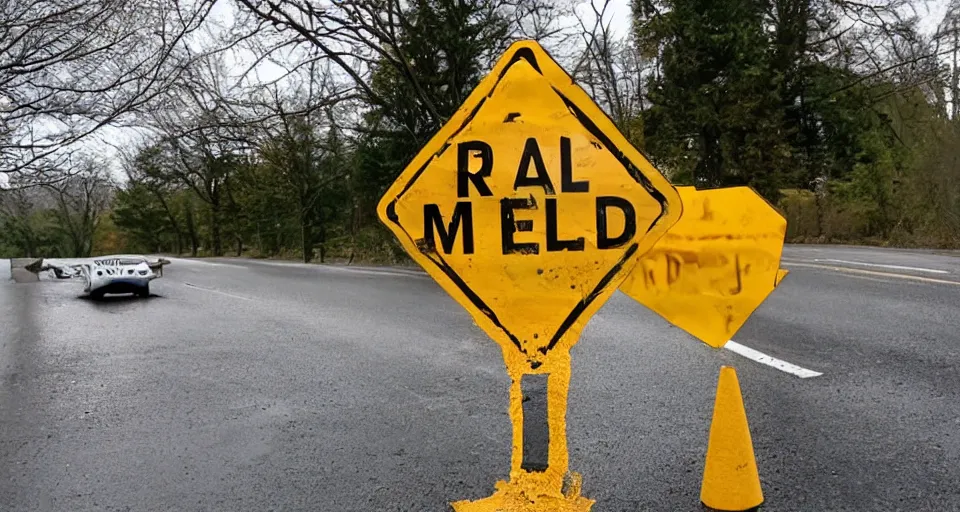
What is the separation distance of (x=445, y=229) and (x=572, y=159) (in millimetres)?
502

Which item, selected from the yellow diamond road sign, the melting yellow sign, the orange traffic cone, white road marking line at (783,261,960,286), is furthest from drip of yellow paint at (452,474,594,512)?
white road marking line at (783,261,960,286)

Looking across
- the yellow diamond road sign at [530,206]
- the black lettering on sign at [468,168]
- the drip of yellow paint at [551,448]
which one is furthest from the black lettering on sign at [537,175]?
the drip of yellow paint at [551,448]

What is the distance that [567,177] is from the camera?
238 cm

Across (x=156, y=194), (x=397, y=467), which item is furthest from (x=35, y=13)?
(x=156, y=194)

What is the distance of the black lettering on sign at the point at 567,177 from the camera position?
7.78ft

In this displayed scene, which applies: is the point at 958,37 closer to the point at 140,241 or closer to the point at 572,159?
the point at 572,159

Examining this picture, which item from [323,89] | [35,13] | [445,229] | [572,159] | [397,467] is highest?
[323,89]

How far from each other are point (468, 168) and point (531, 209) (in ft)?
0.87

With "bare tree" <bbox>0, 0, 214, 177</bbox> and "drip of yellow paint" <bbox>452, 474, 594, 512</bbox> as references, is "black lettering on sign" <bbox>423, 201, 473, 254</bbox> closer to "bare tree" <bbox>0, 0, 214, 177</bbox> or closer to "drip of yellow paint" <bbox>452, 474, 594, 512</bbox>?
"drip of yellow paint" <bbox>452, 474, 594, 512</bbox>

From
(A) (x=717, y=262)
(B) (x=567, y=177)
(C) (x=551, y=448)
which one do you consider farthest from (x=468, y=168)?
(A) (x=717, y=262)

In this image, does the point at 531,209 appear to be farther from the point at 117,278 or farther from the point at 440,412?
the point at 117,278

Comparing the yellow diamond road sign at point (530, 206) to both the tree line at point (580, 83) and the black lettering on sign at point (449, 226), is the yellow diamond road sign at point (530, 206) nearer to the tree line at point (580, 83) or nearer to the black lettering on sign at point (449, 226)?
the black lettering on sign at point (449, 226)

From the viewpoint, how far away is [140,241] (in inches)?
2884

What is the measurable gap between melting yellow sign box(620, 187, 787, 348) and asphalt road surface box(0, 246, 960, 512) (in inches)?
31.5
